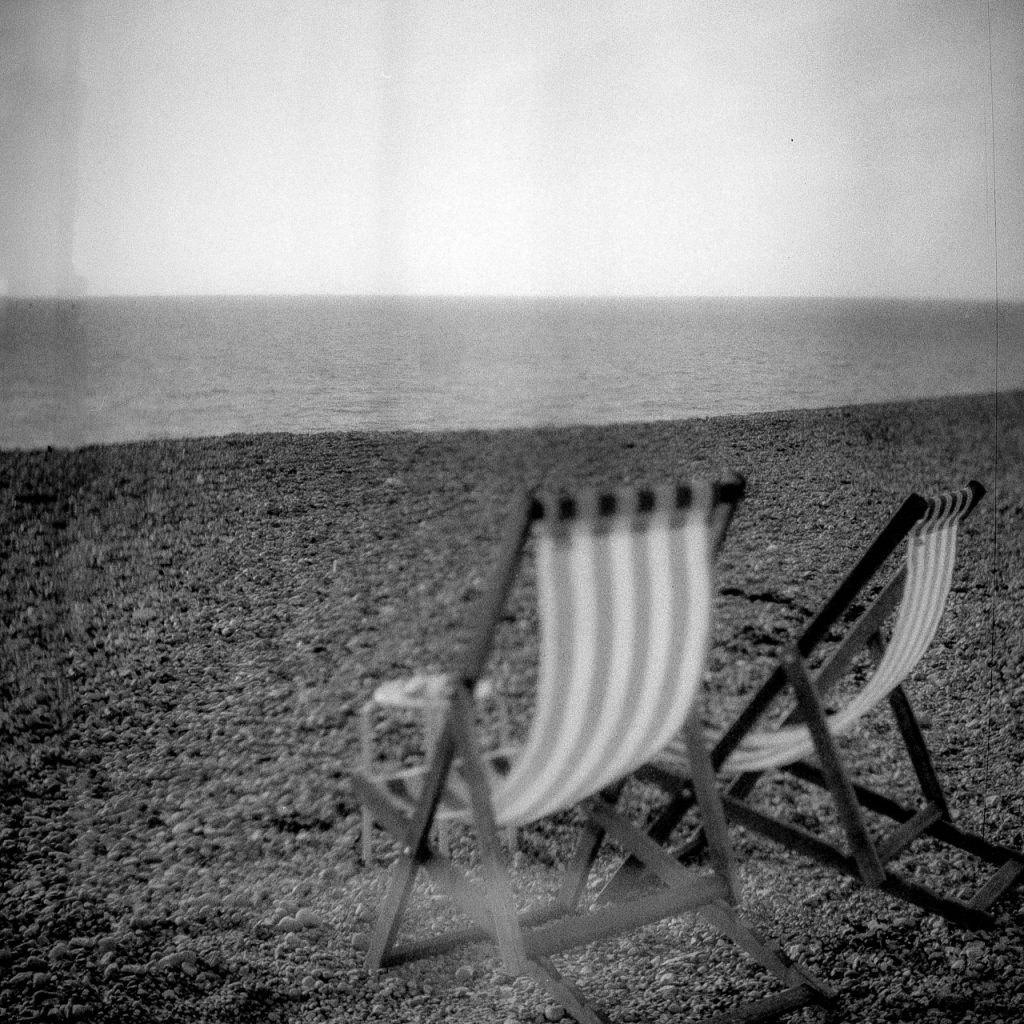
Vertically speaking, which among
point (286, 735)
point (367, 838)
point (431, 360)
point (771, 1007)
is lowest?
point (771, 1007)

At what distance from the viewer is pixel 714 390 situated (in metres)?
2.65

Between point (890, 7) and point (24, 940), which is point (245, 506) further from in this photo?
point (890, 7)

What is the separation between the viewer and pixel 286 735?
2514 mm

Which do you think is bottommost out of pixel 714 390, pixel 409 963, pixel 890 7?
pixel 409 963

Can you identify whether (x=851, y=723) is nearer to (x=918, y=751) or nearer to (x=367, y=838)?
(x=918, y=751)

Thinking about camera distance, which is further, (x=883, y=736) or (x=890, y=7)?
(x=883, y=736)

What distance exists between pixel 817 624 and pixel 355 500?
964 millimetres

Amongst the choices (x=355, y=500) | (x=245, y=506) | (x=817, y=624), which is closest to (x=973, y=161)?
(x=817, y=624)

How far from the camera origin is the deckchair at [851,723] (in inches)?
82.5

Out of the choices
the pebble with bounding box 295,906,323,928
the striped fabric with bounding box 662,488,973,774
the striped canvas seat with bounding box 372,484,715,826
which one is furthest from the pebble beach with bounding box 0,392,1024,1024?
the striped fabric with bounding box 662,488,973,774

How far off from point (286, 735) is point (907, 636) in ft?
4.16

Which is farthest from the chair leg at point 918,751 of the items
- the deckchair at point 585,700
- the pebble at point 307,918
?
the pebble at point 307,918

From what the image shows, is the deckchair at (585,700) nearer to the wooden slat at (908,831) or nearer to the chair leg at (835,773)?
the chair leg at (835,773)

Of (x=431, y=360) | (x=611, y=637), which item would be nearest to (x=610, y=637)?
(x=611, y=637)
